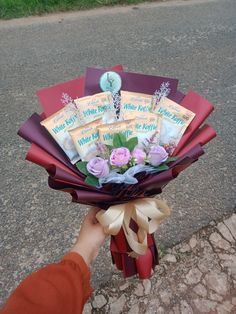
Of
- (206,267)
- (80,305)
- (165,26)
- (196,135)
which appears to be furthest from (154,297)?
(165,26)

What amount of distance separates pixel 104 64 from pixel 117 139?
2897 mm

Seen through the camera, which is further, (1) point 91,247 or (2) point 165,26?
(2) point 165,26

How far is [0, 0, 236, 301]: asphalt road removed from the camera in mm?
2289

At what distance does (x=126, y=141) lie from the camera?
Result: 1353 millimetres

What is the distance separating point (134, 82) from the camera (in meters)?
1.44

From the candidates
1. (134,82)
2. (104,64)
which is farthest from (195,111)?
(104,64)

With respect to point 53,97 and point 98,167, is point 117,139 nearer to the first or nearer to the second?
point 98,167

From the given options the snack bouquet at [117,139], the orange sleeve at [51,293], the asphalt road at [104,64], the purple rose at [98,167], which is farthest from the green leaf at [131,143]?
the asphalt road at [104,64]

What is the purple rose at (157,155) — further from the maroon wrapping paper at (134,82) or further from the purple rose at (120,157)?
the maroon wrapping paper at (134,82)

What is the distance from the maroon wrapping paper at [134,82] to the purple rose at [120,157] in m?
0.26

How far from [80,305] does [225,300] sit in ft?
3.16

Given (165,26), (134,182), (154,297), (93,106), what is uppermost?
(93,106)

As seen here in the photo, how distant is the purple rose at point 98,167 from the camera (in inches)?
49.9

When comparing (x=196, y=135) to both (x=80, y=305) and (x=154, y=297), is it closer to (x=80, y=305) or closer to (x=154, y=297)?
(x=80, y=305)
